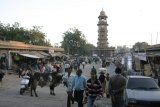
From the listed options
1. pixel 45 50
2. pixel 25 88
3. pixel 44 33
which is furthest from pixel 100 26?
pixel 25 88

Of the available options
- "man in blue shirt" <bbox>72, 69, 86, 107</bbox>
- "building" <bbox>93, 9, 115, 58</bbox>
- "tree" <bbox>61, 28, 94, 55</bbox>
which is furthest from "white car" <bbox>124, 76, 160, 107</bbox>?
"building" <bbox>93, 9, 115, 58</bbox>

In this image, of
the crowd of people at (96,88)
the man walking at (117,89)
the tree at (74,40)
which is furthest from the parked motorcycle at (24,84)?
the tree at (74,40)

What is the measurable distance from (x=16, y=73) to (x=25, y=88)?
15.6 meters

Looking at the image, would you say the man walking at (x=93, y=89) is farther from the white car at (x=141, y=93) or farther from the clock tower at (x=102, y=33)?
the clock tower at (x=102, y=33)

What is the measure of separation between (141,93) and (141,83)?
45.5 inches

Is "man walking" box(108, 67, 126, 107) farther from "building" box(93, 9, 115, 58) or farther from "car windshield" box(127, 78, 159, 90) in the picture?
"building" box(93, 9, 115, 58)

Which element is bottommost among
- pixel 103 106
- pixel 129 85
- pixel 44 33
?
pixel 103 106

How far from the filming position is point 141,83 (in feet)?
46.6

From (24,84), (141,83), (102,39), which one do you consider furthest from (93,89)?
(102,39)

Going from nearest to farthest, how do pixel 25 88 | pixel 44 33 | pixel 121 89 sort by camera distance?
1. pixel 121 89
2. pixel 25 88
3. pixel 44 33

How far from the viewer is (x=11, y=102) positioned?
15.1 m

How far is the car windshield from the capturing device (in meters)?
14.0

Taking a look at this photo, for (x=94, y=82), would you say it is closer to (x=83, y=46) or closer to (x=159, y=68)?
(x=159, y=68)

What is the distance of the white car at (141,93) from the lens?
1255 cm
